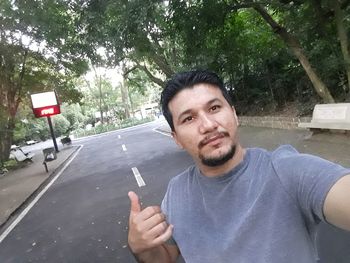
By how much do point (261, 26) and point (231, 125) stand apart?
14382mm

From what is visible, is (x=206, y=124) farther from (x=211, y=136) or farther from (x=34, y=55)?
(x=34, y=55)

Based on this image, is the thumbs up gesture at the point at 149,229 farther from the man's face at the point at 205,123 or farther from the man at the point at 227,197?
the man's face at the point at 205,123

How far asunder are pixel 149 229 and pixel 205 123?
559 mm

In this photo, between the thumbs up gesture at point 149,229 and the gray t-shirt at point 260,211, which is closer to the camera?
the gray t-shirt at point 260,211

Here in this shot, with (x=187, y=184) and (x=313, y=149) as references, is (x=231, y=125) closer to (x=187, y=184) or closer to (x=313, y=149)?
(x=187, y=184)

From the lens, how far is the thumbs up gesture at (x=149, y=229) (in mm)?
1689

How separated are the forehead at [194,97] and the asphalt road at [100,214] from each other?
2774mm

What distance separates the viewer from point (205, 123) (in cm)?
182

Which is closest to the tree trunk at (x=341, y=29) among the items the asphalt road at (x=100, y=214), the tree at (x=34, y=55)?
the asphalt road at (x=100, y=214)

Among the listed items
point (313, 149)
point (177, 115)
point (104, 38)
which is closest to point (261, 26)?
point (104, 38)

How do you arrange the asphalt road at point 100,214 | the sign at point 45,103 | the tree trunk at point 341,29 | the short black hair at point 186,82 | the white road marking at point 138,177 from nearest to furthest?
the short black hair at point 186,82, the asphalt road at point 100,214, the tree trunk at point 341,29, the white road marking at point 138,177, the sign at point 45,103

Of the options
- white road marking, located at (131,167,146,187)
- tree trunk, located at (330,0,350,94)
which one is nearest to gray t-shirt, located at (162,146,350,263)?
white road marking, located at (131,167,146,187)

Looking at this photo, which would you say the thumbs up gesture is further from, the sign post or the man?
the sign post

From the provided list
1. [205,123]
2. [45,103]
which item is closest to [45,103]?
[45,103]
